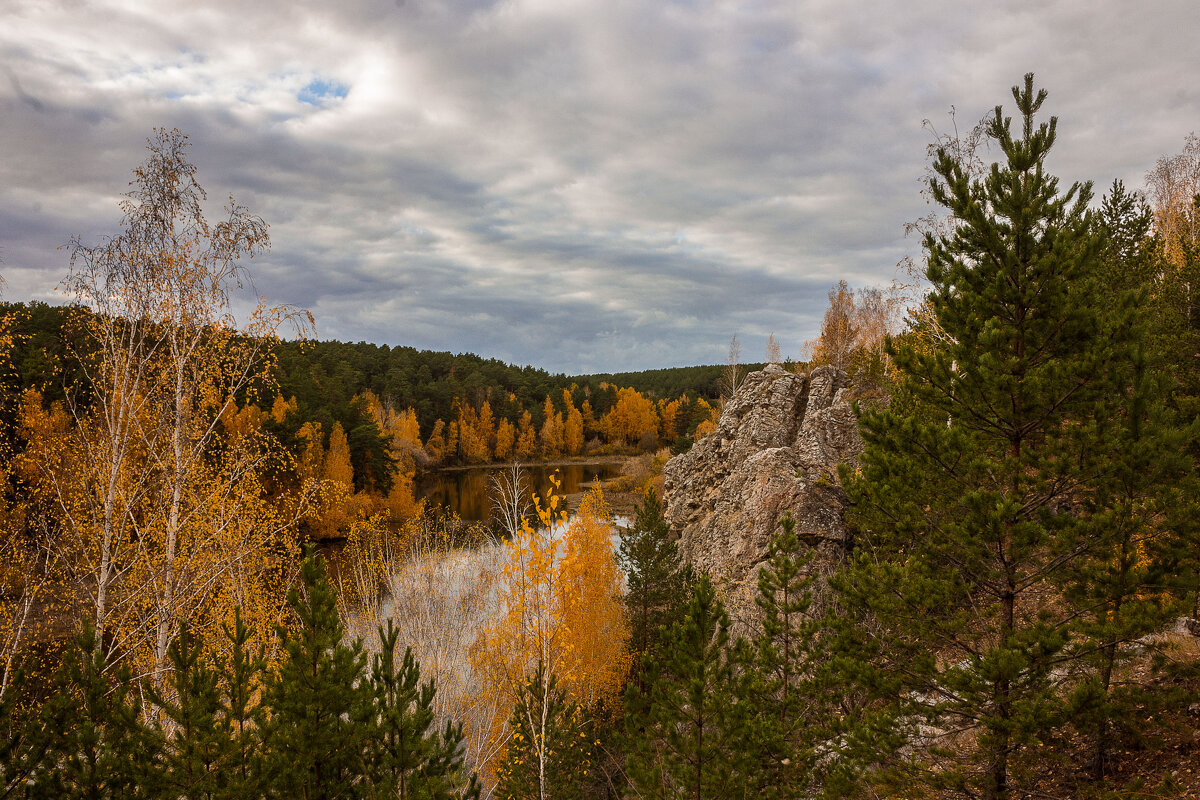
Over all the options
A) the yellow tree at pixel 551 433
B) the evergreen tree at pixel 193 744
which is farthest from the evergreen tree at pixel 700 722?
the yellow tree at pixel 551 433

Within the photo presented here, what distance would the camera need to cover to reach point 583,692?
19.5 metres

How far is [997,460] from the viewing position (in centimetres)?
764

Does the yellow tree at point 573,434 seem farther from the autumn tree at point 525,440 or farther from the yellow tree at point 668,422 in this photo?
the yellow tree at point 668,422

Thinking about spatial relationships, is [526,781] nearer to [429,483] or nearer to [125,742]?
→ [125,742]

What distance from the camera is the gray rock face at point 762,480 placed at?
18406mm

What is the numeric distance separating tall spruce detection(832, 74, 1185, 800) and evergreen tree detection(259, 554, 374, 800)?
568 cm

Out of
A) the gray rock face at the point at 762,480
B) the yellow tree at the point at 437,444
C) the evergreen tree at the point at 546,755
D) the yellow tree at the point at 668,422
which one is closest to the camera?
the evergreen tree at the point at 546,755

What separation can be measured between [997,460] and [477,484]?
70714 millimetres

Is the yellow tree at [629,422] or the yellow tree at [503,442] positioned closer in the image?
the yellow tree at [503,442]

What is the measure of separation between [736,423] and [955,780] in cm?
1950

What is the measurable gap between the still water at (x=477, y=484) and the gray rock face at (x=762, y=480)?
84.1 feet

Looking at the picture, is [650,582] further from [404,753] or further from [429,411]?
[429,411]

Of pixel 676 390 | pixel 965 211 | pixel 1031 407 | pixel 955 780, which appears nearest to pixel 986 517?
pixel 1031 407

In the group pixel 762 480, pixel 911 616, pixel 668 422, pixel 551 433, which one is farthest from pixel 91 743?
pixel 668 422
